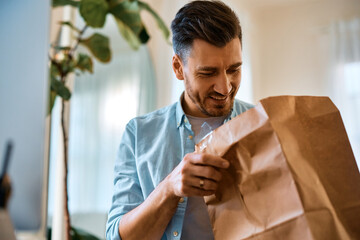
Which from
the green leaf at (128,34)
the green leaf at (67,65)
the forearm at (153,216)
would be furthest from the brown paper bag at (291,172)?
the green leaf at (128,34)

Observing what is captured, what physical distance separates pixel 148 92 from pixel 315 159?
2.08 m

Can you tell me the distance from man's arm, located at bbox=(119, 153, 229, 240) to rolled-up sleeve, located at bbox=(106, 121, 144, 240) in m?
0.04

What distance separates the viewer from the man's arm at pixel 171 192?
0.65 meters

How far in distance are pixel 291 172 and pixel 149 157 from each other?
407 mm

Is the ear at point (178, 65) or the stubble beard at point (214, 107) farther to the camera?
the ear at point (178, 65)

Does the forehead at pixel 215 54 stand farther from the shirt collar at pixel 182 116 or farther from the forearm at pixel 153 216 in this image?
the forearm at pixel 153 216

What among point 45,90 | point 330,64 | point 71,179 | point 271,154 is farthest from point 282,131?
point 330,64

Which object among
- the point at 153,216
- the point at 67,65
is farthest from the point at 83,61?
the point at 153,216

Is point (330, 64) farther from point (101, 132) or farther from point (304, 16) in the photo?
point (101, 132)

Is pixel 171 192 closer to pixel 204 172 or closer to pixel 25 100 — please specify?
pixel 204 172

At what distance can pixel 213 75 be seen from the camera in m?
0.89

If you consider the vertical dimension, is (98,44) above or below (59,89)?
above

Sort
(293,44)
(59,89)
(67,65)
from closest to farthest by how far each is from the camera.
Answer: (59,89), (67,65), (293,44)

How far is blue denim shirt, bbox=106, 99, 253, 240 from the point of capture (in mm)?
887
